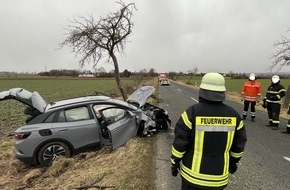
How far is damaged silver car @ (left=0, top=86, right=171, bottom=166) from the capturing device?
640 cm

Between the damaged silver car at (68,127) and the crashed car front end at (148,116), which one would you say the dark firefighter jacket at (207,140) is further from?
the crashed car front end at (148,116)

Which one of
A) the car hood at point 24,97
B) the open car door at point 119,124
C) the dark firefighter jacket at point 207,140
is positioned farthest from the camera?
the open car door at point 119,124

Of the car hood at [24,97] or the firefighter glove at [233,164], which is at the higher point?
the car hood at [24,97]

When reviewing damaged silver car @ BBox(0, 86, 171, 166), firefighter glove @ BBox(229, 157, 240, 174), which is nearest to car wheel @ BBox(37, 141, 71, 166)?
damaged silver car @ BBox(0, 86, 171, 166)

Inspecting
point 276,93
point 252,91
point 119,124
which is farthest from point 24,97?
point 252,91

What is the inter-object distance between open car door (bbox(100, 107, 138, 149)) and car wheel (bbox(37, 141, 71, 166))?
4.03 feet

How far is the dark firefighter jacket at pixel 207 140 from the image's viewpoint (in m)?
2.66

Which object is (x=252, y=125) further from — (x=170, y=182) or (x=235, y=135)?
(x=235, y=135)

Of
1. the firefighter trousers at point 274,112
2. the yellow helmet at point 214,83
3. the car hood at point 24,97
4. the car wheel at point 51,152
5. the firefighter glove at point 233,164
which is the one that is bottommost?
the car wheel at point 51,152

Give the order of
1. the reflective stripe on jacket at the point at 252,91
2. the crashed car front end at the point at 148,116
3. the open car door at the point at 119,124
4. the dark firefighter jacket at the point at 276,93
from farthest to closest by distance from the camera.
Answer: the reflective stripe on jacket at the point at 252,91 → the dark firefighter jacket at the point at 276,93 → the crashed car front end at the point at 148,116 → the open car door at the point at 119,124

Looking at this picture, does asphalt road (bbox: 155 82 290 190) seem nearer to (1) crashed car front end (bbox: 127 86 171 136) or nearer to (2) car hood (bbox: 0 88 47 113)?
(1) crashed car front end (bbox: 127 86 171 136)

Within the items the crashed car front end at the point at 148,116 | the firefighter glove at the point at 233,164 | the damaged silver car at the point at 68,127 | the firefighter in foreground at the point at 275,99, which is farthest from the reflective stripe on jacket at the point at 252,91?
the firefighter glove at the point at 233,164

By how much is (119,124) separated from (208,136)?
14.1ft

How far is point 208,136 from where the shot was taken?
269 centimetres
